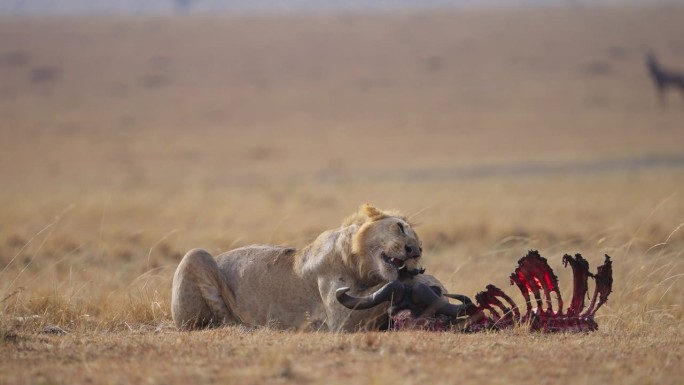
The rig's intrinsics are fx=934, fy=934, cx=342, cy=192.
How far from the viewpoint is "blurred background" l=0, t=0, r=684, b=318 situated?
641 inches

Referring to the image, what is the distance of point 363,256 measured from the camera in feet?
25.2

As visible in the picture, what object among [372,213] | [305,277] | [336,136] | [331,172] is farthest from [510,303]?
[336,136]

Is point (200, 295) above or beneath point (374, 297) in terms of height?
beneath

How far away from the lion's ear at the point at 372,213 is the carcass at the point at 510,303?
625mm

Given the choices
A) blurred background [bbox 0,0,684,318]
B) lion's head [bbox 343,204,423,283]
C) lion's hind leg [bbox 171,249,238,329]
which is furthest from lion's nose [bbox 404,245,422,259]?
lion's hind leg [bbox 171,249,238,329]

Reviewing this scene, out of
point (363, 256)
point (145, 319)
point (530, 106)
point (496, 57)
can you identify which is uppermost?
point (496, 57)

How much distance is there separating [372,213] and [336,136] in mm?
45281

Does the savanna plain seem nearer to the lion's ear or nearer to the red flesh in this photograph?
the red flesh

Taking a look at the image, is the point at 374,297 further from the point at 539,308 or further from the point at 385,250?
the point at 539,308

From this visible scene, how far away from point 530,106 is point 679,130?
1063cm

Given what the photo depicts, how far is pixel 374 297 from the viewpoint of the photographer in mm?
7348

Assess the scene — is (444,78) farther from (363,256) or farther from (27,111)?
(363,256)

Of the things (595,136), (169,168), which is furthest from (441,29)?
(169,168)

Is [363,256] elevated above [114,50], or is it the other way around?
[114,50]
